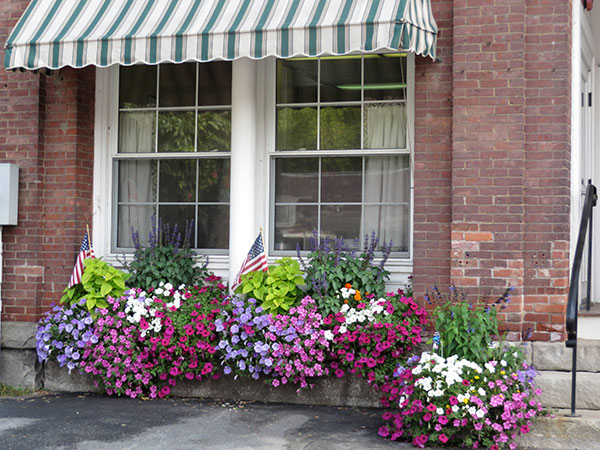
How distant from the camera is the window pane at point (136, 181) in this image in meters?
7.39

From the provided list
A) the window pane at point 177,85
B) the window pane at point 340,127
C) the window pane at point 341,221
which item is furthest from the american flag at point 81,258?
the window pane at point 340,127

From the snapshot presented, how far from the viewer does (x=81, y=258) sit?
683 cm

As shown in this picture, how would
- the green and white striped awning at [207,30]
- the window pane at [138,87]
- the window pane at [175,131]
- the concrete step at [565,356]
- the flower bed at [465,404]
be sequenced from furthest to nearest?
1. the window pane at [138,87]
2. the window pane at [175,131]
3. the concrete step at [565,356]
4. the green and white striped awning at [207,30]
5. the flower bed at [465,404]

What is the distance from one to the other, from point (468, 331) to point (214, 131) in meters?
3.07

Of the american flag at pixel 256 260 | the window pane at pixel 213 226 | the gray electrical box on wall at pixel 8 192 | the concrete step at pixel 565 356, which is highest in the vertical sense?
the gray electrical box on wall at pixel 8 192

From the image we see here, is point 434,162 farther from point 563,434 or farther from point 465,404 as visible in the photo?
point 563,434

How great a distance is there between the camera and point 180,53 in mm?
6094

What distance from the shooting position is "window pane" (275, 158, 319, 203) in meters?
7.02

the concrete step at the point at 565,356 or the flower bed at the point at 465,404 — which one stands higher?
the concrete step at the point at 565,356

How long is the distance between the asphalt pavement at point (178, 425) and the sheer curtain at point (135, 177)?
1.63 meters

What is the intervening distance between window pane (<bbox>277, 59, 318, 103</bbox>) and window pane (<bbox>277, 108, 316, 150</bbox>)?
4.3 inches

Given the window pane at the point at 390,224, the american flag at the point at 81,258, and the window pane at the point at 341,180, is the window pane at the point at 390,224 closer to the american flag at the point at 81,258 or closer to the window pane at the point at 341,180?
the window pane at the point at 341,180

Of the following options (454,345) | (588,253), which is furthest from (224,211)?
(588,253)

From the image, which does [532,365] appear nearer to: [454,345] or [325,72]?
[454,345]
